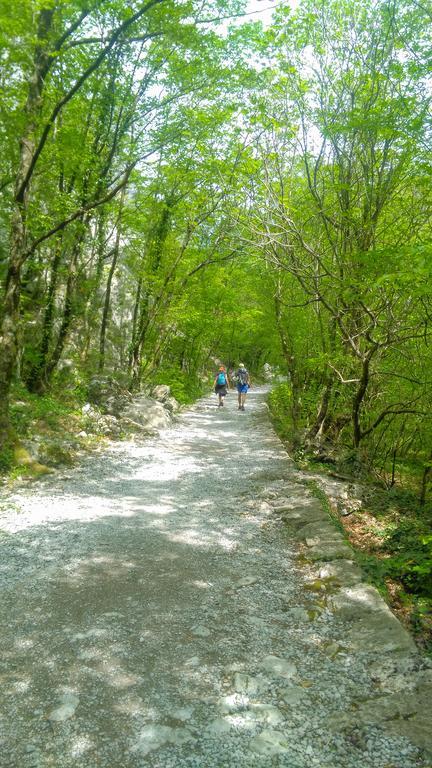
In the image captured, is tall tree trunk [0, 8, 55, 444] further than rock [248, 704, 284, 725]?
Yes

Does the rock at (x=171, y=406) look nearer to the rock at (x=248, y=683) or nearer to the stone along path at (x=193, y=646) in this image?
the stone along path at (x=193, y=646)

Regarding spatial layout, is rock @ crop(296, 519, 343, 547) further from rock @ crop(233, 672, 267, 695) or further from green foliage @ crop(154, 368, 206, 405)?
green foliage @ crop(154, 368, 206, 405)

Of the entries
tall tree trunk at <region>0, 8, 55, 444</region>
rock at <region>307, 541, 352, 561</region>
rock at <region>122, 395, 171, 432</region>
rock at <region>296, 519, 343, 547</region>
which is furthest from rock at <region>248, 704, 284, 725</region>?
rock at <region>122, 395, 171, 432</region>

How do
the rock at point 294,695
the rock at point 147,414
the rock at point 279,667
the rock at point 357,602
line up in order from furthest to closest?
the rock at point 147,414 → the rock at point 357,602 → the rock at point 279,667 → the rock at point 294,695

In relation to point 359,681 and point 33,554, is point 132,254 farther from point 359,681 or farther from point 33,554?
point 359,681

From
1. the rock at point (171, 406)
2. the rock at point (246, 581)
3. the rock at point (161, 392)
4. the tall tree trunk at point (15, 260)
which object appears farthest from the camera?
the rock at point (161, 392)

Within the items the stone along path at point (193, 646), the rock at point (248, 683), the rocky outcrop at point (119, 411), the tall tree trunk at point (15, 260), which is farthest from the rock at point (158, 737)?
the rocky outcrop at point (119, 411)

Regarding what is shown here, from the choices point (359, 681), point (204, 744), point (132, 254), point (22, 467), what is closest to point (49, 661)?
point (204, 744)

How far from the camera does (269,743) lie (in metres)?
2.53

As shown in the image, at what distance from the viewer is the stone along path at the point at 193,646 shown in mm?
2504

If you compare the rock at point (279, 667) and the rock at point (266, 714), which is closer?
the rock at point (266, 714)

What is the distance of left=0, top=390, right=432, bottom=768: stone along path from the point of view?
98.6 inches

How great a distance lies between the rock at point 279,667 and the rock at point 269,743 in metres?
0.54

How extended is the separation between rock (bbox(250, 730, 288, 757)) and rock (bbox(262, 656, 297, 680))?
1.79 ft
